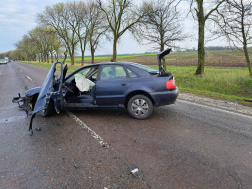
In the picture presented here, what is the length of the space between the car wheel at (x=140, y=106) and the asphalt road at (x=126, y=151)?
0.79 feet

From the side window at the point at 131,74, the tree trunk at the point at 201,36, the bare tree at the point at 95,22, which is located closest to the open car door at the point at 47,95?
the side window at the point at 131,74

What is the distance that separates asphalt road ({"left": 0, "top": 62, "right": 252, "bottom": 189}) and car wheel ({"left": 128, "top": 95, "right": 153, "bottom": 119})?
241 mm

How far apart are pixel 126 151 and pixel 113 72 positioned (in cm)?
255

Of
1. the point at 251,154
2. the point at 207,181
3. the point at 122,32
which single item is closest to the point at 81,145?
the point at 207,181

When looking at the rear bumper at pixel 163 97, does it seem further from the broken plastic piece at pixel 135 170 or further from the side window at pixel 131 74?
the broken plastic piece at pixel 135 170

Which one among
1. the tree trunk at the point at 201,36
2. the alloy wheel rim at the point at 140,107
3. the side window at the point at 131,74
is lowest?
the alloy wheel rim at the point at 140,107

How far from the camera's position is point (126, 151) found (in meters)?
3.37

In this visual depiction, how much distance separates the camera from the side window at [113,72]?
517cm

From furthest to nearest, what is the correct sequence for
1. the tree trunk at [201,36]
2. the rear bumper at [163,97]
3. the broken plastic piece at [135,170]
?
the tree trunk at [201,36] → the rear bumper at [163,97] → the broken plastic piece at [135,170]

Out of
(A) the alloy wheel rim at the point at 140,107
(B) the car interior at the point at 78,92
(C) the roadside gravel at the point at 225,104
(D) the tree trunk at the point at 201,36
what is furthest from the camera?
(D) the tree trunk at the point at 201,36

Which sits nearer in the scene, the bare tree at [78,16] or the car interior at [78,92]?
the car interior at [78,92]

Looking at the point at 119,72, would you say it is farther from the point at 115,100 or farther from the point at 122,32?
the point at 122,32

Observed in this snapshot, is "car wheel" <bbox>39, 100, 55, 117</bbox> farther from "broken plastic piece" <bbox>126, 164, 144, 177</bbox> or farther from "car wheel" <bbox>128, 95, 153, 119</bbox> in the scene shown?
"broken plastic piece" <bbox>126, 164, 144, 177</bbox>

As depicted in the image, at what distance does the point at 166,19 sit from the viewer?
1723 cm
